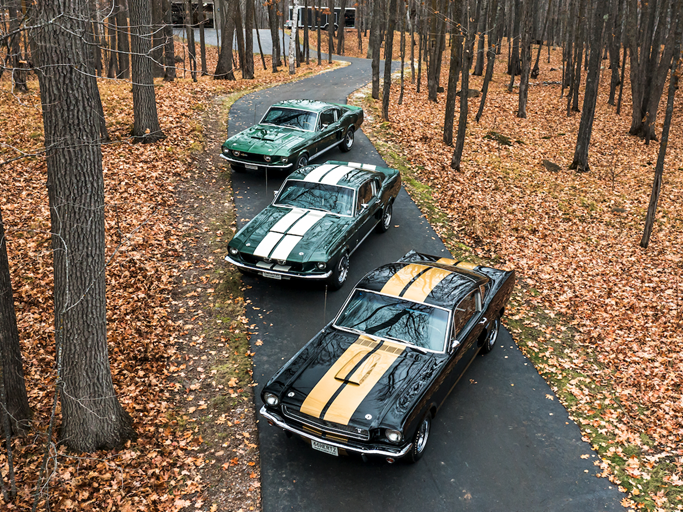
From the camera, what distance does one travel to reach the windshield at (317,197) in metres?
10.1

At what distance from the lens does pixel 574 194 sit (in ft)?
53.1

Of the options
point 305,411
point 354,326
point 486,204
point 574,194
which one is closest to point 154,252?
point 354,326

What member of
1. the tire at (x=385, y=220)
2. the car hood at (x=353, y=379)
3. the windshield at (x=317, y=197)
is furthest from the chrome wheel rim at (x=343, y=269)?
the car hood at (x=353, y=379)

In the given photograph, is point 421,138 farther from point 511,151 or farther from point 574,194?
point 574,194

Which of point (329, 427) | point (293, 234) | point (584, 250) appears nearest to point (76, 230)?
point (329, 427)

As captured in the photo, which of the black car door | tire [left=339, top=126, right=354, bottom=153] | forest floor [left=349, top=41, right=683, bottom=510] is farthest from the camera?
tire [left=339, top=126, right=354, bottom=153]

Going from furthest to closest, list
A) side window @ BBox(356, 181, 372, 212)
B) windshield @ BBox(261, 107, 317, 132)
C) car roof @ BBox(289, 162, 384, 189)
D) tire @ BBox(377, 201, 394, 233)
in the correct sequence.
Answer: windshield @ BBox(261, 107, 317, 132) → tire @ BBox(377, 201, 394, 233) → car roof @ BBox(289, 162, 384, 189) → side window @ BBox(356, 181, 372, 212)

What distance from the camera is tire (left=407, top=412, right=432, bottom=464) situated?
580 centimetres

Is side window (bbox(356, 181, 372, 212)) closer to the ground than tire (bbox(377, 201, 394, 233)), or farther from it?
farther from it

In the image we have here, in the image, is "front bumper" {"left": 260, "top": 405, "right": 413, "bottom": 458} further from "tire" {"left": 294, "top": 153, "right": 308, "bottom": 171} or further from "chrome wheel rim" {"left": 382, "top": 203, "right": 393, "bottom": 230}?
"tire" {"left": 294, "top": 153, "right": 308, "bottom": 171}

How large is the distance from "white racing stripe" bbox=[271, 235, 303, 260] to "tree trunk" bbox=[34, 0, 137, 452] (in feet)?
11.3

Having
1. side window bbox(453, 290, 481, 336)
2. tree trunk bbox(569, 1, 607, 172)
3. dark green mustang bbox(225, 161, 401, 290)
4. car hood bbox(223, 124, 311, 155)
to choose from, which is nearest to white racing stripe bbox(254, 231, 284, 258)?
dark green mustang bbox(225, 161, 401, 290)

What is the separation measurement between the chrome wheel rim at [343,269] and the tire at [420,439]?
361 centimetres

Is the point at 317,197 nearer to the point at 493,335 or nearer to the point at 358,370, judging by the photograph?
the point at 493,335
